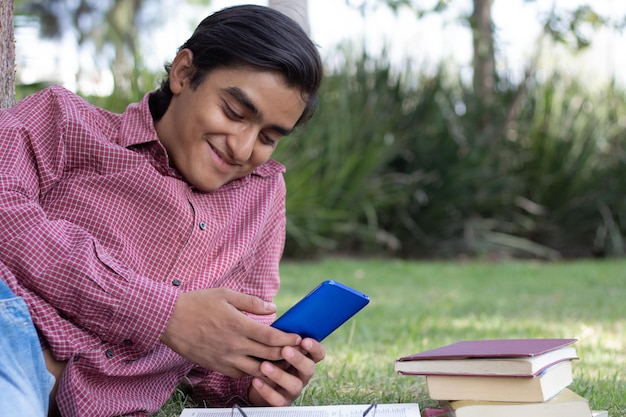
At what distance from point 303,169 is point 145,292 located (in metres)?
5.23

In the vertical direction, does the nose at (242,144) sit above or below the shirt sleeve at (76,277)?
above

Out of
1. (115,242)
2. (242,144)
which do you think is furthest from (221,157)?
(115,242)

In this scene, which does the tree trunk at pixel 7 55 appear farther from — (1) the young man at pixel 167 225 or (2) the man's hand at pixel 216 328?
(2) the man's hand at pixel 216 328

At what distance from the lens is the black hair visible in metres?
1.94

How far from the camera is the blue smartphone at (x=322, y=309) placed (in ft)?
5.25

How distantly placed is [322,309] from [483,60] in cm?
702

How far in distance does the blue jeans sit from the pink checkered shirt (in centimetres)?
8

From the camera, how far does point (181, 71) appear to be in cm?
208

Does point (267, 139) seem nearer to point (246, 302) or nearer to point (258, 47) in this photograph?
point (258, 47)

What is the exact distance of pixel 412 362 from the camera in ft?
6.08

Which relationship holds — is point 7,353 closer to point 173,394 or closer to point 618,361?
point 173,394

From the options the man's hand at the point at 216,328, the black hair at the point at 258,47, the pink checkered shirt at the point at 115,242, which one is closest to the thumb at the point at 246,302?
the man's hand at the point at 216,328

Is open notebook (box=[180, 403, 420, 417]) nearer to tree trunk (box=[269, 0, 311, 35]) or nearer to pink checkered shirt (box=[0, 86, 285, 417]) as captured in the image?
pink checkered shirt (box=[0, 86, 285, 417])

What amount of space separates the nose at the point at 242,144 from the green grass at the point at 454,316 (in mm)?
687
